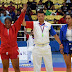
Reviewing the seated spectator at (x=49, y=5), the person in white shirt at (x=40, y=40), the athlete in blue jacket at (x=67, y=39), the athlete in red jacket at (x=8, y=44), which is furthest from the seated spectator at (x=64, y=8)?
the athlete in red jacket at (x=8, y=44)

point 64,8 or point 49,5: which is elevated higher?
point 49,5

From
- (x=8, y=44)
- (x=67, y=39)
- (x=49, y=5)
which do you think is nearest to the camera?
(x=8, y=44)

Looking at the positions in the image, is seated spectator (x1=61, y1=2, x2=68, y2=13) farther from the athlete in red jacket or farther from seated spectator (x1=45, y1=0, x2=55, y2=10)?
the athlete in red jacket

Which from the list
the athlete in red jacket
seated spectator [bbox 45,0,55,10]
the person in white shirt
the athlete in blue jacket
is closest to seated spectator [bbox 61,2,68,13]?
seated spectator [bbox 45,0,55,10]

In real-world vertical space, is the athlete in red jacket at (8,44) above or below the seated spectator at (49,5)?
below

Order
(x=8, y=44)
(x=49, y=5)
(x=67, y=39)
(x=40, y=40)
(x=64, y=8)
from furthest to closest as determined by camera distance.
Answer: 1. (x=49, y=5)
2. (x=64, y=8)
3. (x=67, y=39)
4. (x=40, y=40)
5. (x=8, y=44)

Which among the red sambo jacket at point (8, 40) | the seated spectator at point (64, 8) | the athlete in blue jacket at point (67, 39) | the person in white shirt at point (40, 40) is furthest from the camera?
the seated spectator at point (64, 8)

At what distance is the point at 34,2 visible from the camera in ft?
47.5

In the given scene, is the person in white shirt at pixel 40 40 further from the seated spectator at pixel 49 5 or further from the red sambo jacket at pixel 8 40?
the seated spectator at pixel 49 5

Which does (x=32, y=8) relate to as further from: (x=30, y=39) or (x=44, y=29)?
(x=44, y=29)

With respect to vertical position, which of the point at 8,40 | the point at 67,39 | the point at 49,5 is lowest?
the point at 67,39

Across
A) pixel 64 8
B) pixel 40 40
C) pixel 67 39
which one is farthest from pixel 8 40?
pixel 64 8

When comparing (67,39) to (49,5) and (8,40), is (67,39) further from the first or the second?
(49,5)

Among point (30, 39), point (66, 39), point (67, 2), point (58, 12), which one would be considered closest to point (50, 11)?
point (58, 12)
